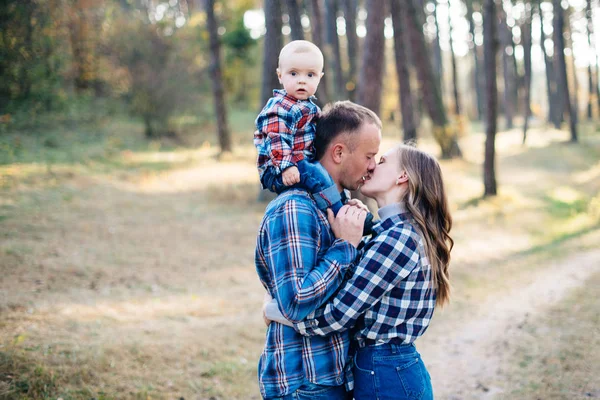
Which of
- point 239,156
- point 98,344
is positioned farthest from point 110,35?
point 98,344

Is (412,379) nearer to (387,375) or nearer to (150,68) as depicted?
(387,375)

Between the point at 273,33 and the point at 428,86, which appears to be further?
the point at 428,86

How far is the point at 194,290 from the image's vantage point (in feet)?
25.5

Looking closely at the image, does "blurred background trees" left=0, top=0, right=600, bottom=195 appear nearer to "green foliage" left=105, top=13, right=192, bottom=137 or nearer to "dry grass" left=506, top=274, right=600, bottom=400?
"green foliage" left=105, top=13, right=192, bottom=137

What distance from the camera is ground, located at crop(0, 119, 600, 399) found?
4977mm

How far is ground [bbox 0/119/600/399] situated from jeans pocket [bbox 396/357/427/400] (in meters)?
2.93

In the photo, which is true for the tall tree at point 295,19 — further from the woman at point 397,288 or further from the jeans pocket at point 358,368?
the jeans pocket at point 358,368

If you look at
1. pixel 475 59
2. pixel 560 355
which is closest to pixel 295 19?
pixel 560 355

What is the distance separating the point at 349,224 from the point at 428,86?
19083 mm

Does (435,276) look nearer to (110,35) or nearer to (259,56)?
(110,35)

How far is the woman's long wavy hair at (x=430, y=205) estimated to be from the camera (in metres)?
2.51

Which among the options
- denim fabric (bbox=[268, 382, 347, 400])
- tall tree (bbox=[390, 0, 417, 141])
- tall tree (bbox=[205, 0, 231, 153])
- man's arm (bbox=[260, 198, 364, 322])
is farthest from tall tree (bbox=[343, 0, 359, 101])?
denim fabric (bbox=[268, 382, 347, 400])

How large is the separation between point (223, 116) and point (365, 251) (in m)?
16.6

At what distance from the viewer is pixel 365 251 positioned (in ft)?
8.03
